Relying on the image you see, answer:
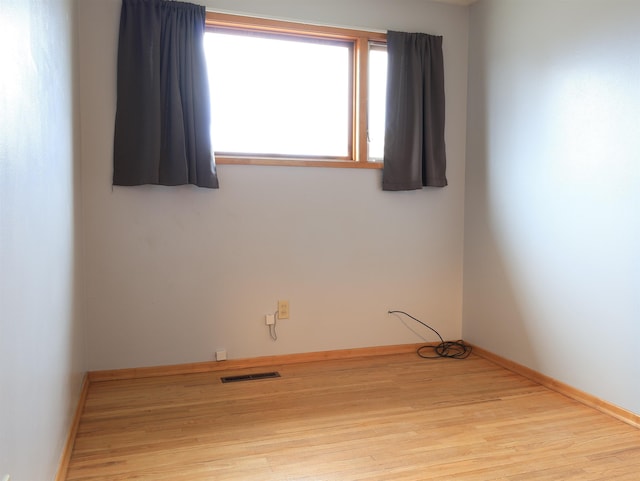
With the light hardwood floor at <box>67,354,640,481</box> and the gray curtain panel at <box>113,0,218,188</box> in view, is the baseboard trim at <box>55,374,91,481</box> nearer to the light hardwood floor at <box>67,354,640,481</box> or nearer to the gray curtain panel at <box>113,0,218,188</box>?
the light hardwood floor at <box>67,354,640,481</box>

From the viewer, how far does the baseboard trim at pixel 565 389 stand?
7.88 feet

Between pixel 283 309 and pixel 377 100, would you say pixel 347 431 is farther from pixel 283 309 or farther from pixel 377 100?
pixel 377 100

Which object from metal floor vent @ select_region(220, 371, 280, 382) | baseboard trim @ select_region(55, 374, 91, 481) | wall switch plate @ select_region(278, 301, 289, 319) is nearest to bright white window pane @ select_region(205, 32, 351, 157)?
wall switch plate @ select_region(278, 301, 289, 319)

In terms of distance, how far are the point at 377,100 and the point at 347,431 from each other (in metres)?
2.22

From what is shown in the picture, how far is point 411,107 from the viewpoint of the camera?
134 inches

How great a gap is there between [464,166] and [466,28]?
0.99 meters

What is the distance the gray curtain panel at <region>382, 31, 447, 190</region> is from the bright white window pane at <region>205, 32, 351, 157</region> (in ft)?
1.02

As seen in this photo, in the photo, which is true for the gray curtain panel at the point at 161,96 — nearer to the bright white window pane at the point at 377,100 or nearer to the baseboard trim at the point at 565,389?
the bright white window pane at the point at 377,100

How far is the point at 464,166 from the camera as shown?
3.66 meters

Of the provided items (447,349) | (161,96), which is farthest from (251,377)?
(161,96)

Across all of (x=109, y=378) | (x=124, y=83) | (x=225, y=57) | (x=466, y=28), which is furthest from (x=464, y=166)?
(x=109, y=378)

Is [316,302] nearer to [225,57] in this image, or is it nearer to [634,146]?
[225,57]

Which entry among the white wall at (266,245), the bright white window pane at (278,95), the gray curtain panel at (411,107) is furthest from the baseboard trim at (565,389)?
the bright white window pane at (278,95)

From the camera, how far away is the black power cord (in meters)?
3.50
